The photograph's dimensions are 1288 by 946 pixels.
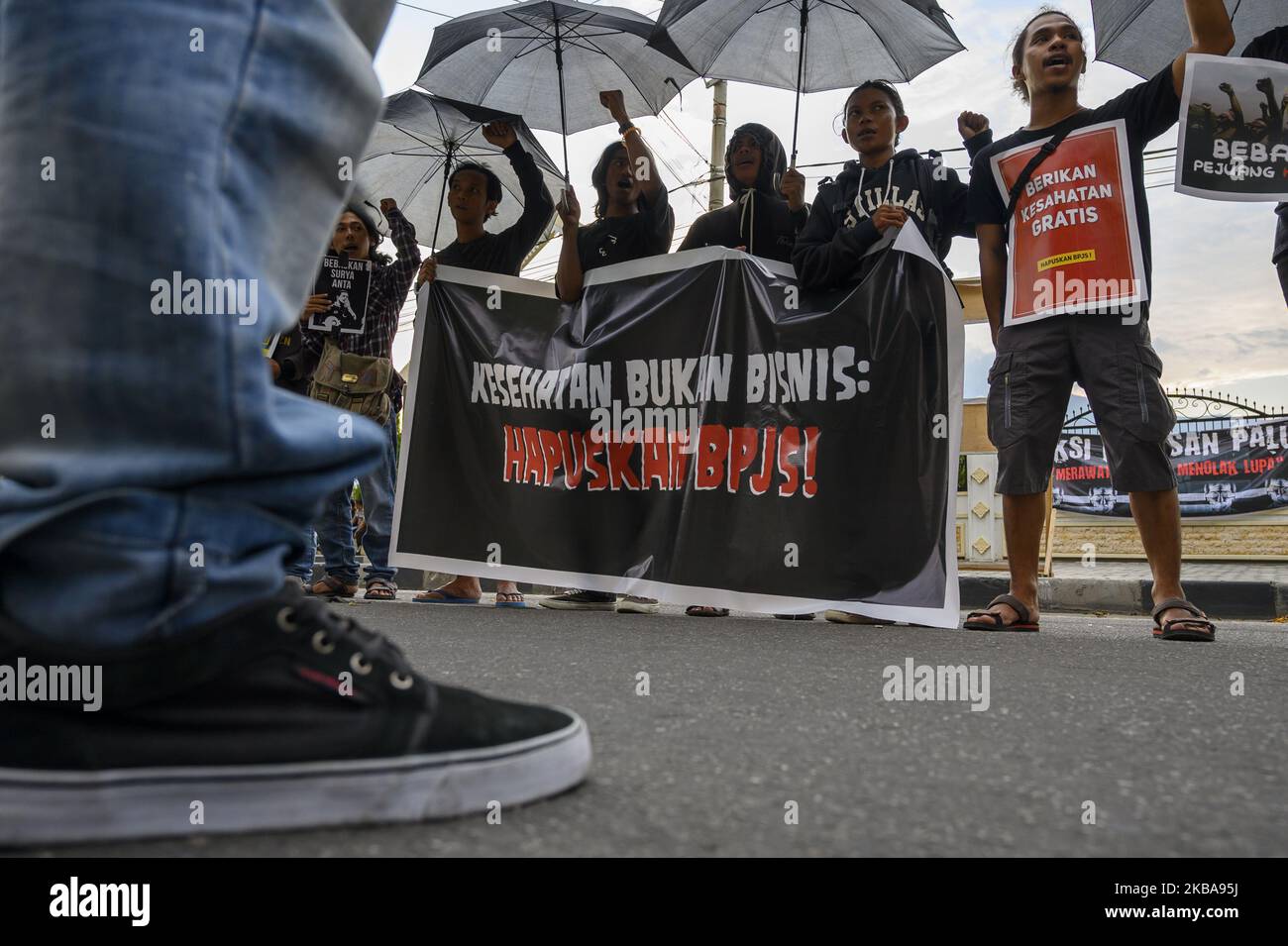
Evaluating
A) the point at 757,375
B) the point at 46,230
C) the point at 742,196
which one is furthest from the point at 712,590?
the point at 46,230

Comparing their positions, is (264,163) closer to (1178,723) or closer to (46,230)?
(46,230)

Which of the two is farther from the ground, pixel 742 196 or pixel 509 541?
pixel 742 196

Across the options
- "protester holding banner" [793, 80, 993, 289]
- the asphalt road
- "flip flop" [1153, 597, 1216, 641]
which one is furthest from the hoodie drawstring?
the asphalt road

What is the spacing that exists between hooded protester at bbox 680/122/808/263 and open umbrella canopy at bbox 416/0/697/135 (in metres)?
0.89

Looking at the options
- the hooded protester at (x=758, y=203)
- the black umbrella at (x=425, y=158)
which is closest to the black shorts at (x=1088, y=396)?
the hooded protester at (x=758, y=203)

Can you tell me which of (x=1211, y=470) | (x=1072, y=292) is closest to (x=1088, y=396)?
(x=1072, y=292)

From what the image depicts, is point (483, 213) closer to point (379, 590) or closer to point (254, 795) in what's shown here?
point (379, 590)

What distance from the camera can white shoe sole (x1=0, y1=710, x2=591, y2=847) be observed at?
79 centimetres

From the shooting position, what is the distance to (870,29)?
461 centimetres

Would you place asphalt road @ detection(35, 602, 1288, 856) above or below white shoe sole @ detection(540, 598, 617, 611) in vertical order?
above

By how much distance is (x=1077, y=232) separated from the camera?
3.11m

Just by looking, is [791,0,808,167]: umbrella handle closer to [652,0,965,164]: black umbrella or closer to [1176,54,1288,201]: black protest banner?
[652,0,965,164]: black umbrella

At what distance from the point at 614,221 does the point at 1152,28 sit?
7.60ft
